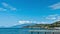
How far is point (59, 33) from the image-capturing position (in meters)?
11.9

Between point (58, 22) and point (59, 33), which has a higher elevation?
point (58, 22)

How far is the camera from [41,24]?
1792 cm

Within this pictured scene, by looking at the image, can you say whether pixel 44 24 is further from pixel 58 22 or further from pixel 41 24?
pixel 58 22

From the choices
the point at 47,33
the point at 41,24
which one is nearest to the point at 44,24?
the point at 41,24

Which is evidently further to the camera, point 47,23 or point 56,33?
point 47,23

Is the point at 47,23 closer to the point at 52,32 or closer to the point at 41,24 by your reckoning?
the point at 41,24

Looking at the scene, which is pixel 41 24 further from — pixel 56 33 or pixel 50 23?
pixel 56 33

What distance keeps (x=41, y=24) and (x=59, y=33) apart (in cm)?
617

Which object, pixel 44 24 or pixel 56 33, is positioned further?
pixel 44 24

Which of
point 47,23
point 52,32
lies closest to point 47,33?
point 52,32

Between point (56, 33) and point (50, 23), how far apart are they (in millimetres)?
5409

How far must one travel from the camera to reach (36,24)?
17812 mm

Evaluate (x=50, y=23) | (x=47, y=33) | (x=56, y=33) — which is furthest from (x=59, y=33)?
(x=50, y=23)

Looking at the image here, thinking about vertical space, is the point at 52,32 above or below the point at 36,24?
below
